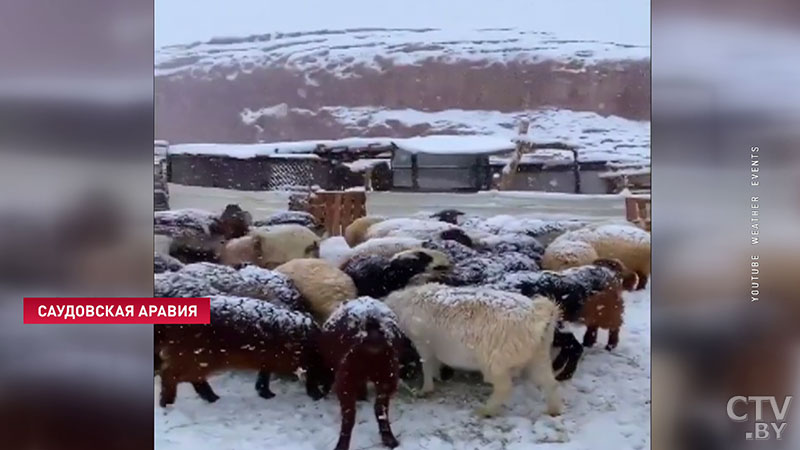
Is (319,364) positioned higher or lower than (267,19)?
lower

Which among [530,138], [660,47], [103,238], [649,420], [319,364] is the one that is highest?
[660,47]

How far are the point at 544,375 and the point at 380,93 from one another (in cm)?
55

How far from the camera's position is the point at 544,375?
120cm

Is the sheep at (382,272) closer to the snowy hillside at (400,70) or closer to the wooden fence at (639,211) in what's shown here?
the snowy hillside at (400,70)

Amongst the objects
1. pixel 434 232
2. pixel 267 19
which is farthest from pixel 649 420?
pixel 267 19

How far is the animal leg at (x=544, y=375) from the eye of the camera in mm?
1198

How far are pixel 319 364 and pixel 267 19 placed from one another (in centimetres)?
59

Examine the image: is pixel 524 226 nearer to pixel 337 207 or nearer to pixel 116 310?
pixel 337 207

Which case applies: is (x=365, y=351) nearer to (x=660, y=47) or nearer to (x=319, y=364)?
(x=319, y=364)

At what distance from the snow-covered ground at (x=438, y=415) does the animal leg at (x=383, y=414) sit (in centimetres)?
1

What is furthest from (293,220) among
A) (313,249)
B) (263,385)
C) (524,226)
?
(524,226)

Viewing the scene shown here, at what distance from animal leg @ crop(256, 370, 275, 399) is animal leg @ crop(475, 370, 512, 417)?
1.15 feet

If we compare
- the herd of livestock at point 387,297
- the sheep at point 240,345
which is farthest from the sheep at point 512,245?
the sheep at point 240,345

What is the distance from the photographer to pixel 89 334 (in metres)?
1.20
